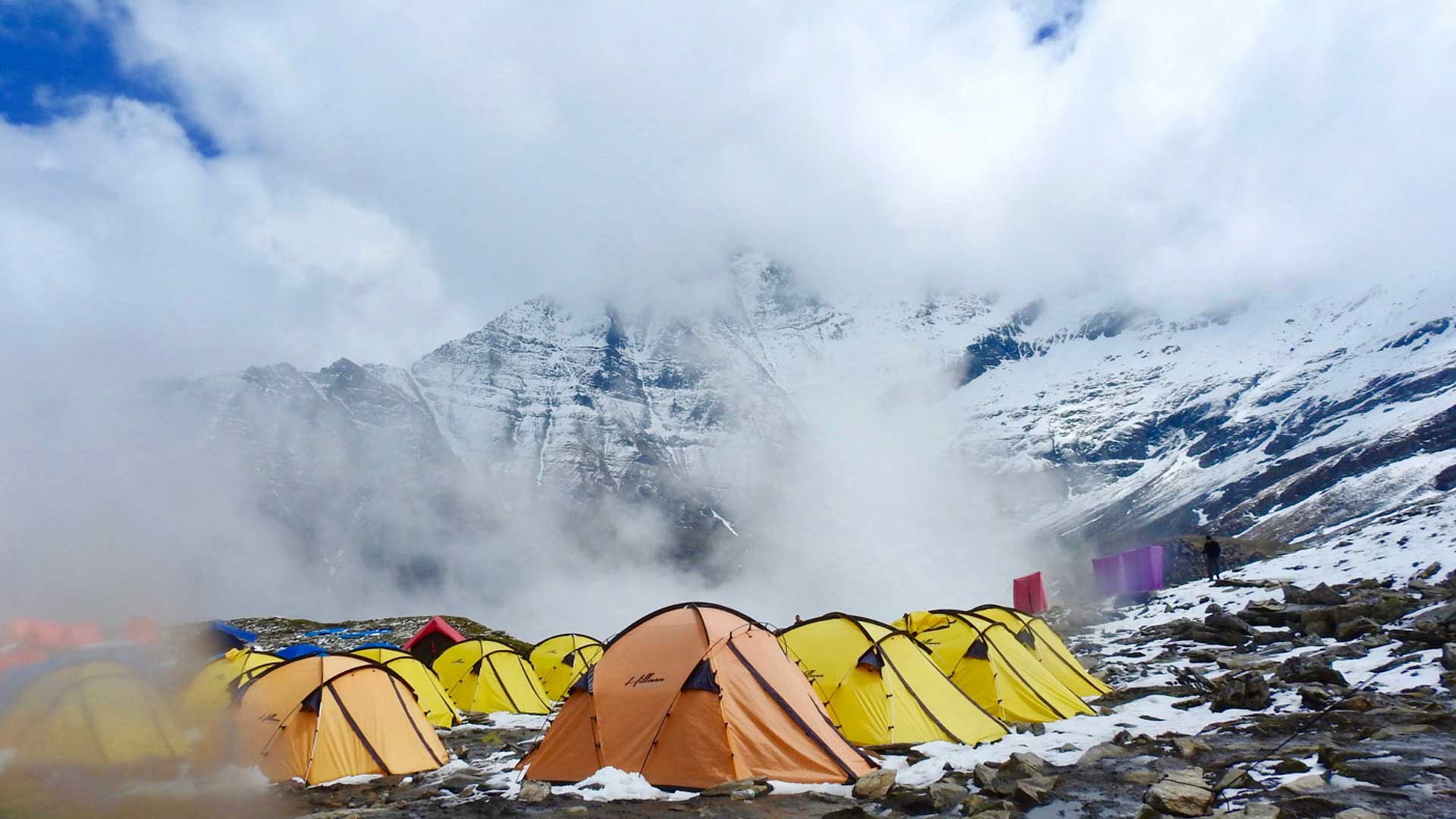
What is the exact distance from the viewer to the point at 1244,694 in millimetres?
14492

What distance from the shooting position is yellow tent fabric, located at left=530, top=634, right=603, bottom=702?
2952cm

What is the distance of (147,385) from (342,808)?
422 inches

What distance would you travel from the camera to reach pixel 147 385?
55.5 ft

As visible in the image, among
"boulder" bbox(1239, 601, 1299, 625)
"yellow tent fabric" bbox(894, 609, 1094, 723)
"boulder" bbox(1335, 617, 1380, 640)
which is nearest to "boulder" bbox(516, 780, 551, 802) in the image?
"yellow tent fabric" bbox(894, 609, 1094, 723)

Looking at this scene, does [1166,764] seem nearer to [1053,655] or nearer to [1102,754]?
[1102,754]

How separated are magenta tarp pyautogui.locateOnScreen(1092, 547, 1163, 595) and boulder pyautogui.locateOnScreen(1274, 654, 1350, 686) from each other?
27.2 m

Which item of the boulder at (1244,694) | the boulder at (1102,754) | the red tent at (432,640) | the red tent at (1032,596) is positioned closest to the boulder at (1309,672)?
the boulder at (1244,694)

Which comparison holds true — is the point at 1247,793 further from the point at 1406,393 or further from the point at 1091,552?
the point at 1406,393

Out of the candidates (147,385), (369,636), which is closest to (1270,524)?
(369,636)

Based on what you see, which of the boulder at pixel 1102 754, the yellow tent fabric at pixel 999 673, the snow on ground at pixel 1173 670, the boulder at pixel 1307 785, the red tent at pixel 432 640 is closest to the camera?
the boulder at pixel 1307 785

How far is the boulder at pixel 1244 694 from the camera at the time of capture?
14.3 m

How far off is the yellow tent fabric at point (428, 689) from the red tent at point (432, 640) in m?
14.7

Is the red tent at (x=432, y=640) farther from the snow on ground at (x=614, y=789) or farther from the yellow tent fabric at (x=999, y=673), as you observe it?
the snow on ground at (x=614, y=789)

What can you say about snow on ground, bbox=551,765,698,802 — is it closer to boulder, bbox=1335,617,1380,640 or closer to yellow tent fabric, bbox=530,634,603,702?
yellow tent fabric, bbox=530,634,603,702
